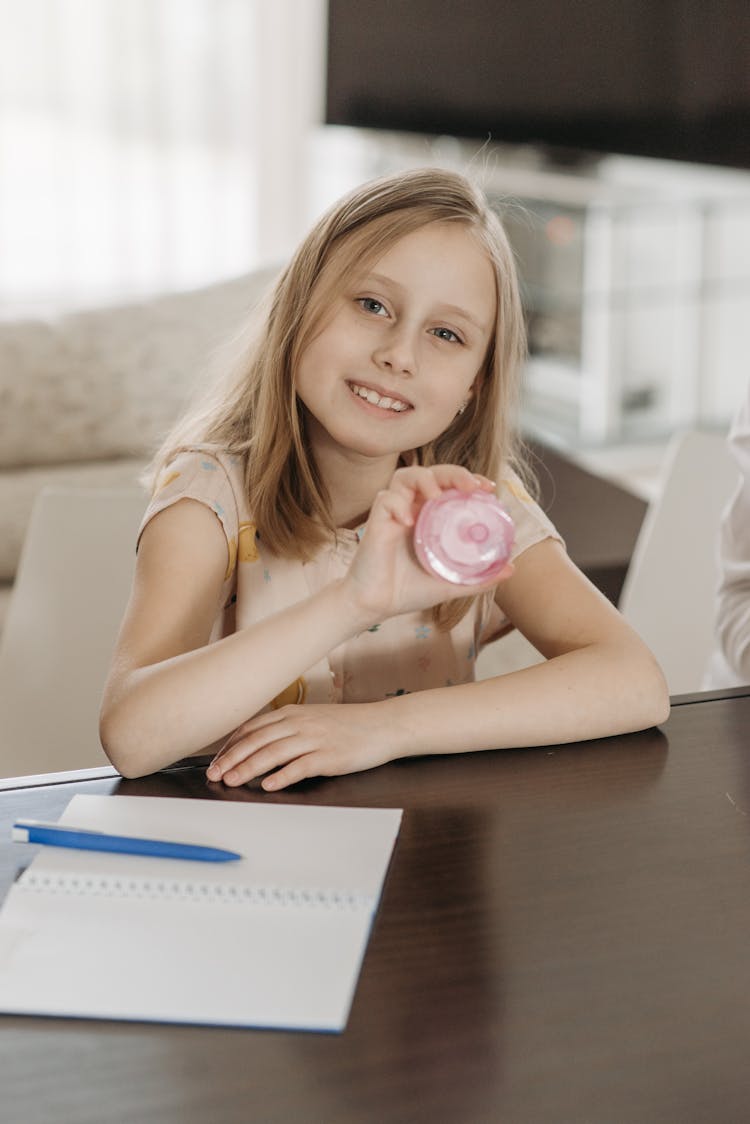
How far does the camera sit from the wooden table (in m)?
0.62

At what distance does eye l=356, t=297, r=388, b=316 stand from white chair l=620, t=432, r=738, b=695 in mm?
610

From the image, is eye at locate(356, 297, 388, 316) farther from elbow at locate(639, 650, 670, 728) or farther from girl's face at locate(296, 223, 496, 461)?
elbow at locate(639, 650, 670, 728)

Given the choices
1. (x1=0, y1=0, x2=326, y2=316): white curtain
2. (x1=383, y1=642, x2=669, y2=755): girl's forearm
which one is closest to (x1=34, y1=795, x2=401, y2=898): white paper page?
(x1=383, y1=642, x2=669, y2=755): girl's forearm

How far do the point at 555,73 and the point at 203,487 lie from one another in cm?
206

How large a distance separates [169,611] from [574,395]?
3085mm

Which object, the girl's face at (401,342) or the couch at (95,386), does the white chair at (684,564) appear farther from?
the couch at (95,386)

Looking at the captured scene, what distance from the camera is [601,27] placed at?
108 inches

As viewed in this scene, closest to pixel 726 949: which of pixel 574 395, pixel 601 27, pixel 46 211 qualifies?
pixel 601 27

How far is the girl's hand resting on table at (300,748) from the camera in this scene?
3.11 feet

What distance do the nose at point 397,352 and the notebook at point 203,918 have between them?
0.47 m

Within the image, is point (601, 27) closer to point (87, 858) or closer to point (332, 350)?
point (332, 350)

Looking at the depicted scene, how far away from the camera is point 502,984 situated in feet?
2.34

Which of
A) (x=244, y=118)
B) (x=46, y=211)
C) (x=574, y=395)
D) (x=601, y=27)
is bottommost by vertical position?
(x=574, y=395)

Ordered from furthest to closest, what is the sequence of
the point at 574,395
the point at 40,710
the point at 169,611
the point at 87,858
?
1. the point at 574,395
2. the point at 40,710
3. the point at 169,611
4. the point at 87,858
